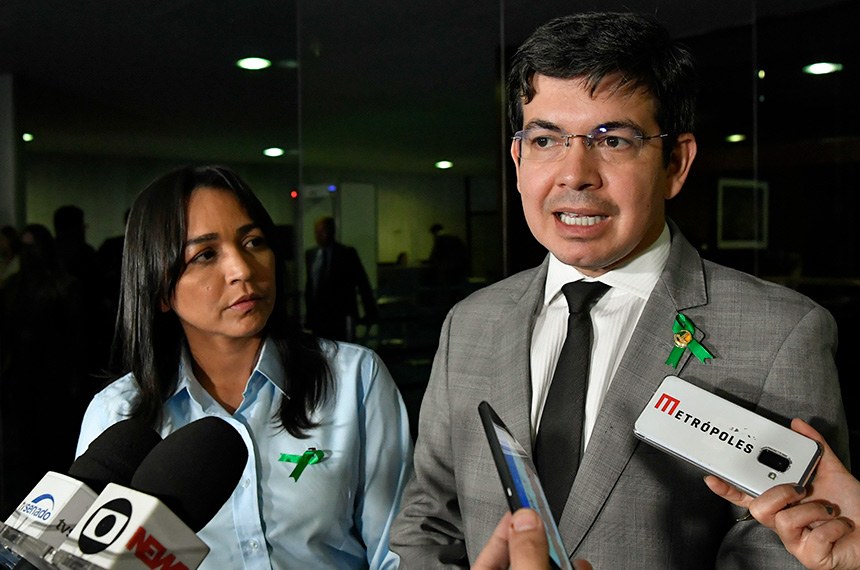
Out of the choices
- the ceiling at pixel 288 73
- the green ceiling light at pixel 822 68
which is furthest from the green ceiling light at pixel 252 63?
the green ceiling light at pixel 822 68

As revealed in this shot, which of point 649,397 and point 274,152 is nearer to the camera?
point 649,397

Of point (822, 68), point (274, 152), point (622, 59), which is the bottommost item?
point (622, 59)

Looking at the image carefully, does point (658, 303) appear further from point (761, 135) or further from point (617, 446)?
point (761, 135)

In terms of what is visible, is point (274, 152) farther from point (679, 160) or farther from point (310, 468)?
point (679, 160)

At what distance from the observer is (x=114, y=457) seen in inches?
41.9

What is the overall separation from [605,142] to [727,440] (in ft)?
1.70

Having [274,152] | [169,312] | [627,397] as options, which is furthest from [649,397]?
[274,152]

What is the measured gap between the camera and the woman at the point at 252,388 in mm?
1780

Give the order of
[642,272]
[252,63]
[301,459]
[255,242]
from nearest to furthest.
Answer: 1. [642,272]
2. [301,459]
3. [255,242]
4. [252,63]

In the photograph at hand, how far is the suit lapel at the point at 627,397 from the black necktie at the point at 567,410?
0.12ft

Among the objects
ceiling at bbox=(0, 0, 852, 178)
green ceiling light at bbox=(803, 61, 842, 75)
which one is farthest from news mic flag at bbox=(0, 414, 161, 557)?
green ceiling light at bbox=(803, 61, 842, 75)

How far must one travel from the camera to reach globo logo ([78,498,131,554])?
859mm

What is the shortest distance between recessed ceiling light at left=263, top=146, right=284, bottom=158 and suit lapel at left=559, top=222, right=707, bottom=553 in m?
2.31

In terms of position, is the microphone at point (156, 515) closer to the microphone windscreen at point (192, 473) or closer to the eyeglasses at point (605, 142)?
the microphone windscreen at point (192, 473)
